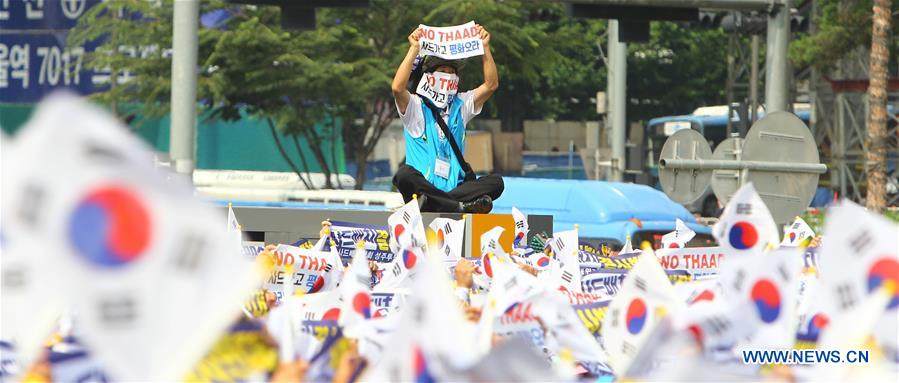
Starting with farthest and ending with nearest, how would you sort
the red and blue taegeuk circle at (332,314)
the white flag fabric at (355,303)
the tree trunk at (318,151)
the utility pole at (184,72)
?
1. the tree trunk at (318,151)
2. the utility pole at (184,72)
3. the red and blue taegeuk circle at (332,314)
4. the white flag fabric at (355,303)

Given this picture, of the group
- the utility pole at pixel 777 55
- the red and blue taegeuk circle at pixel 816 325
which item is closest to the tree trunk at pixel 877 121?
the utility pole at pixel 777 55

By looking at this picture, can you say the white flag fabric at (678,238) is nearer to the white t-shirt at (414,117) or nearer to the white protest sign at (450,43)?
the white t-shirt at (414,117)

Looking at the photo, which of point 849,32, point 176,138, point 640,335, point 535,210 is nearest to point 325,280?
point 640,335

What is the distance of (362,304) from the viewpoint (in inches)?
247

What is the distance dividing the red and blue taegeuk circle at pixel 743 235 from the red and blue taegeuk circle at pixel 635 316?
121cm

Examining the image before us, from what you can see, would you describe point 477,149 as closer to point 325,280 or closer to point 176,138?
point 176,138

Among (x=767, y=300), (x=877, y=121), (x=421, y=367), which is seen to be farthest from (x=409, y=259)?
(x=877, y=121)

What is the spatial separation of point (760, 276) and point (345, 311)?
1668mm

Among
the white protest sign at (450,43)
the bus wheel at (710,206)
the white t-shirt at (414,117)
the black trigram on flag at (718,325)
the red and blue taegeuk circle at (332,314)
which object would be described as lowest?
the bus wheel at (710,206)

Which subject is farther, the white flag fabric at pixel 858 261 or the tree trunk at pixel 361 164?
the tree trunk at pixel 361 164

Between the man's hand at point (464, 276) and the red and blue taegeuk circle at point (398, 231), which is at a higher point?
the red and blue taegeuk circle at point (398, 231)

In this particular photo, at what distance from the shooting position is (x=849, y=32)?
2667cm

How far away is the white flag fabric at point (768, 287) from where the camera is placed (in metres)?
5.08

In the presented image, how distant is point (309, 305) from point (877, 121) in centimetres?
1807
